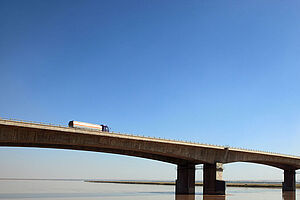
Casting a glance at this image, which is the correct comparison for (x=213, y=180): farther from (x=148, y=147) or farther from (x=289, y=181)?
(x=289, y=181)

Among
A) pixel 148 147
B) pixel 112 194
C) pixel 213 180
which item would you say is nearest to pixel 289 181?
pixel 213 180

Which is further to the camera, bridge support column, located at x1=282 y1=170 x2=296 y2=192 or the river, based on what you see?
bridge support column, located at x1=282 y1=170 x2=296 y2=192

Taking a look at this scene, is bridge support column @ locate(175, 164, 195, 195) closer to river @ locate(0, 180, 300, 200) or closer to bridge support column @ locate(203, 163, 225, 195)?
river @ locate(0, 180, 300, 200)

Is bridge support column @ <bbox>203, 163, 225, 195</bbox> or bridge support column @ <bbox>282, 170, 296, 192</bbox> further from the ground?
bridge support column @ <bbox>203, 163, 225, 195</bbox>

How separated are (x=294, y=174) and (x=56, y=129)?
65.6 meters

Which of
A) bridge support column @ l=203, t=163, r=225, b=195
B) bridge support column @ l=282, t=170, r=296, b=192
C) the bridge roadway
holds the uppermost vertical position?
the bridge roadway

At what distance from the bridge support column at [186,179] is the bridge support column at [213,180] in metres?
2.21

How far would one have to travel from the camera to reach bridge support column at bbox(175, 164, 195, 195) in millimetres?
56844

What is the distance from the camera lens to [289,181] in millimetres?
80438

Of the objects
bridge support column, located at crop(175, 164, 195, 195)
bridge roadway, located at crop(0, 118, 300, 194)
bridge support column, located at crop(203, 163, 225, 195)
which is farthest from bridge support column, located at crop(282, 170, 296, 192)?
bridge support column, located at crop(175, 164, 195, 195)

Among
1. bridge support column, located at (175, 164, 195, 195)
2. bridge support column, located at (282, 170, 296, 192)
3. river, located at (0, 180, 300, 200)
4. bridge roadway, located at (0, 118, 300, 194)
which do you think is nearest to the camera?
bridge roadway, located at (0, 118, 300, 194)

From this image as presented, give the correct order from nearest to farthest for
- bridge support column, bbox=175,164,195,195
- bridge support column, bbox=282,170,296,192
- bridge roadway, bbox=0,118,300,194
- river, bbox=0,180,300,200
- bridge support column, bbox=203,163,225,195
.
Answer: bridge roadway, bbox=0,118,300,194 → river, bbox=0,180,300,200 → bridge support column, bbox=203,163,225,195 → bridge support column, bbox=175,164,195,195 → bridge support column, bbox=282,170,296,192

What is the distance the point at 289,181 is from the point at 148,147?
1955 inches

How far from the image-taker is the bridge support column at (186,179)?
5684cm
